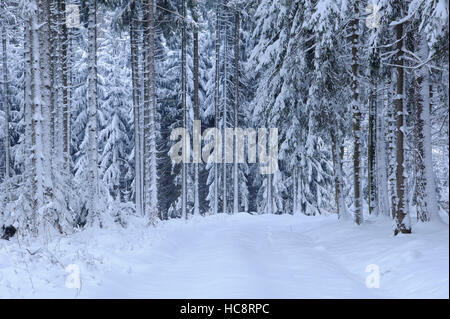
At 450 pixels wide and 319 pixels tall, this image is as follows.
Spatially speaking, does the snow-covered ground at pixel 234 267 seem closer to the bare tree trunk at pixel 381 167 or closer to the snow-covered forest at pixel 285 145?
the snow-covered forest at pixel 285 145

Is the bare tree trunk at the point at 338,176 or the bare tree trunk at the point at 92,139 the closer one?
the bare tree trunk at the point at 92,139

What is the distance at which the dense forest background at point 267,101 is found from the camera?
378 inches

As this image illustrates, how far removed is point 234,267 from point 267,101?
1139 centimetres

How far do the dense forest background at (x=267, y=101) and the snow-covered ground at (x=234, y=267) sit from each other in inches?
42.0

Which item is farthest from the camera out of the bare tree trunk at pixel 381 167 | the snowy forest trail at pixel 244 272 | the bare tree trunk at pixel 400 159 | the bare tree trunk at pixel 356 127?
the bare tree trunk at pixel 381 167

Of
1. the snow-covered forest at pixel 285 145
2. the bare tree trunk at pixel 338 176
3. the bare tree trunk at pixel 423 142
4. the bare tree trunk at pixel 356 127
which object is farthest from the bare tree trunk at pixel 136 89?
the bare tree trunk at pixel 423 142

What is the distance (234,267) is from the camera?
719 centimetres

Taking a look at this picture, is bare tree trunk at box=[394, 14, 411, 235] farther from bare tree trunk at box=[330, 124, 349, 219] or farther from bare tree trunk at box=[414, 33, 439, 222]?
bare tree trunk at box=[330, 124, 349, 219]

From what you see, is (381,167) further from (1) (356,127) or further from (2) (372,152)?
(1) (356,127)

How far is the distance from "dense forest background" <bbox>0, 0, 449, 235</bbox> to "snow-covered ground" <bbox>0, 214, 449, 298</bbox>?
1066mm

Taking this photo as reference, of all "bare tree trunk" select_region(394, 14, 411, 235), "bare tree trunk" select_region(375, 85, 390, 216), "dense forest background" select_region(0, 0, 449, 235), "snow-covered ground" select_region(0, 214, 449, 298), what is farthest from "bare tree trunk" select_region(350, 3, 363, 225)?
"bare tree trunk" select_region(394, 14, 411, 235)

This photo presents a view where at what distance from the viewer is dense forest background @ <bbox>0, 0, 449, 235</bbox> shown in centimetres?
961
